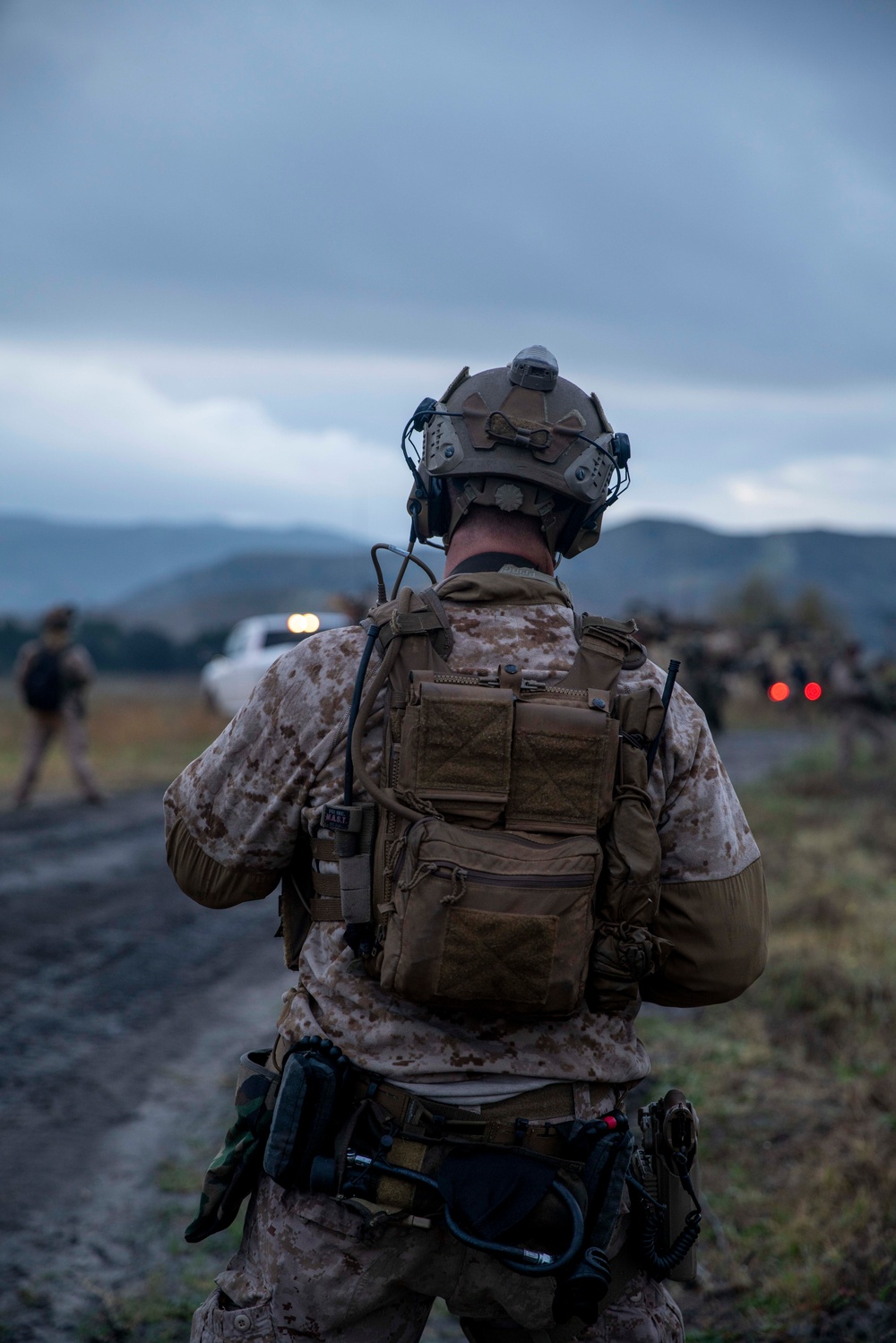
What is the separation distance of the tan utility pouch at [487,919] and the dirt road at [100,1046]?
88.0 inches

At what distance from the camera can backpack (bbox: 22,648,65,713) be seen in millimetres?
12297

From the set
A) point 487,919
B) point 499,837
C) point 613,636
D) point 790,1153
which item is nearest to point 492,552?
point 613,636

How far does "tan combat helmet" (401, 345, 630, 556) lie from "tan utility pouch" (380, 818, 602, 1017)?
0.75 meters

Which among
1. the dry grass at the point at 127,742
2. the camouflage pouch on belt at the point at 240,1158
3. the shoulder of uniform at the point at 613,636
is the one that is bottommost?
the dry grass at the point at 127,742

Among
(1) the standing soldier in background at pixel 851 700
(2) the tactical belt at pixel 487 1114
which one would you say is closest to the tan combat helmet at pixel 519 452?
(2) the tactical belt at pixel 487 1114

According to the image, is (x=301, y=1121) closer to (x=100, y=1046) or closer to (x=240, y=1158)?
(x=240, y=1158)

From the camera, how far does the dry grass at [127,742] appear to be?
51.9 ft

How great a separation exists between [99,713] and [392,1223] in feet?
77.4

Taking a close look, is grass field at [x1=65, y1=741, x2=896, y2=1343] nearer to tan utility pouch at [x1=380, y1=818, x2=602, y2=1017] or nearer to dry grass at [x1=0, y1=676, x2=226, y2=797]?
tan utility pouch at [x1=380, y1=818, x2=602, y2=1017]

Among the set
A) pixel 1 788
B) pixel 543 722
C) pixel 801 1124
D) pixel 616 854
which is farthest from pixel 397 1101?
pixel 1 788

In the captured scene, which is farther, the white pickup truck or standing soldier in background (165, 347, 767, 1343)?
the white pickup truck

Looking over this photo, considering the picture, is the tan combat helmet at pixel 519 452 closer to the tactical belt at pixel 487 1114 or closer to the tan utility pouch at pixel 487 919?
the tan utility pouch at pixel 487 919

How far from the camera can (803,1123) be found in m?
4.94

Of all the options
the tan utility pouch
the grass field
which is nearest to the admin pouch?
the tan utility pouch
